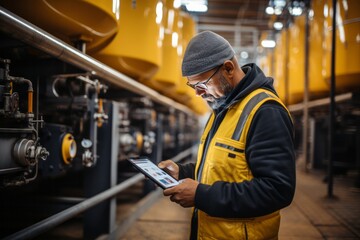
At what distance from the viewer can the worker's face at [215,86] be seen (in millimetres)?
1383

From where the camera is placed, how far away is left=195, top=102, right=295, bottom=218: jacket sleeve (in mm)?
1188

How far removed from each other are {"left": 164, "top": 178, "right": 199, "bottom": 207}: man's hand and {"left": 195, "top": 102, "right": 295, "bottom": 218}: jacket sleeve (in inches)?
1.3

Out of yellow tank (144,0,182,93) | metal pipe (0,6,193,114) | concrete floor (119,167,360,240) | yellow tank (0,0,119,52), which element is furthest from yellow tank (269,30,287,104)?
yellow tank (0,0,119,52)

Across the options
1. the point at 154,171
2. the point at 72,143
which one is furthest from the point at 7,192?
the point at 154,171

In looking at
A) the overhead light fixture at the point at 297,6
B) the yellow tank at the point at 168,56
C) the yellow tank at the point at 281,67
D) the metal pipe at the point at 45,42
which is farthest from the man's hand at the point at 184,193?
the yellow tank at the point at 281,67

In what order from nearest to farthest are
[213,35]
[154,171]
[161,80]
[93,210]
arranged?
[213,35] < [154,171] < [93,210] < [161,80]

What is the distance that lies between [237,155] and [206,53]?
0.43 metres

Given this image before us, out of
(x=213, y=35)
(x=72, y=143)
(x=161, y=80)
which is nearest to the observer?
(x=213, y=35)

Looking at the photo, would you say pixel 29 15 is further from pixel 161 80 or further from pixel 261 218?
pixel 161 80

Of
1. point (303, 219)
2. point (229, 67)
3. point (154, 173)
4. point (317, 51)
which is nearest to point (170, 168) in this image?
point (154, 173)

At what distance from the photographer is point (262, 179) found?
3.93 feet

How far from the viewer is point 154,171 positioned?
4.91 feet

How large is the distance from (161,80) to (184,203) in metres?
3.12

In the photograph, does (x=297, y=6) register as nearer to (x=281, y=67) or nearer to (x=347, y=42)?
(x=281, y=67)
